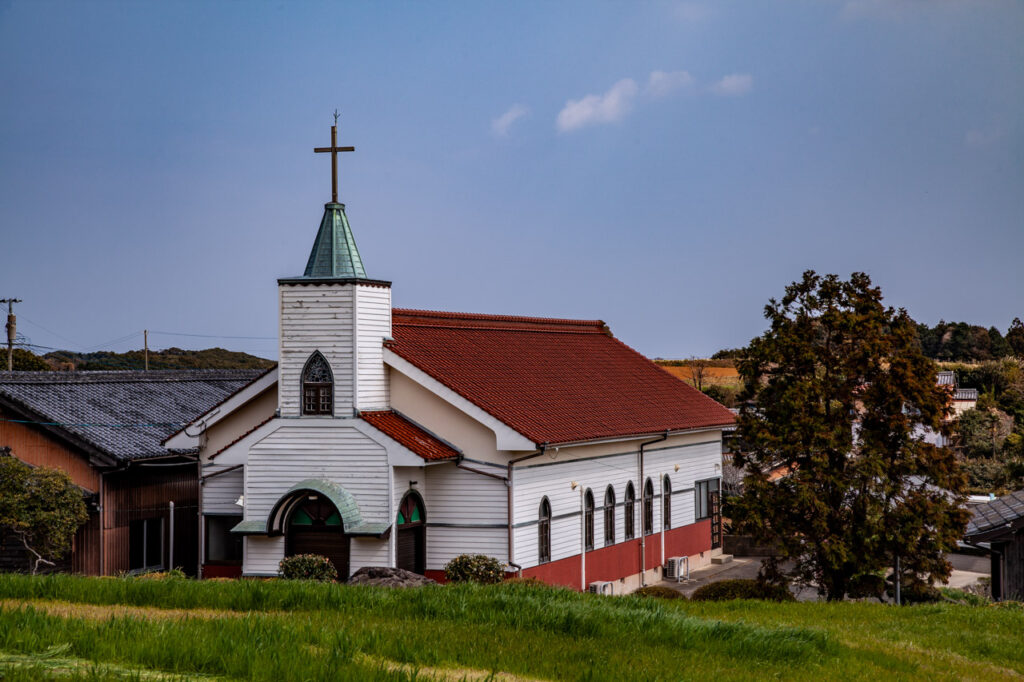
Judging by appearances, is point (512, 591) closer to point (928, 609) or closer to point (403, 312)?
point (928, 609)

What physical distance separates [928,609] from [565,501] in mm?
10264

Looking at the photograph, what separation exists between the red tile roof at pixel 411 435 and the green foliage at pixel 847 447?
6777 mm

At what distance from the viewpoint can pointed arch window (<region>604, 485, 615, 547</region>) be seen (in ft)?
98.4

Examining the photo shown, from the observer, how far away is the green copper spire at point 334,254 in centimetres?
2575

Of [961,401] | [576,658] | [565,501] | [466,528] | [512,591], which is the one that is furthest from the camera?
[961,401]

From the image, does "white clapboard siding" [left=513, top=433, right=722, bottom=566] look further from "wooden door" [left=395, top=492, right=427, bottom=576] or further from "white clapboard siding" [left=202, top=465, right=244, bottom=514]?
"white clapboard siding" [left=202, top=465, right=244, bottom=514]

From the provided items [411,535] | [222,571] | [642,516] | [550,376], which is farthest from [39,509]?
[642,516]

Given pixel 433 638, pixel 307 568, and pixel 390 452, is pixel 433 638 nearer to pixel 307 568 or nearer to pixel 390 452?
pixel 307 568

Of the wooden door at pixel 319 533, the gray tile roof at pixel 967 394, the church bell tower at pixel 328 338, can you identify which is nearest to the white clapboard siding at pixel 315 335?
the church bell tower at pixel 328 338

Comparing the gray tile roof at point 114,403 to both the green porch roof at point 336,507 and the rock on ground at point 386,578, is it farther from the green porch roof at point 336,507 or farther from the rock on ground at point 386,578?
the rock on ground at point 386,578

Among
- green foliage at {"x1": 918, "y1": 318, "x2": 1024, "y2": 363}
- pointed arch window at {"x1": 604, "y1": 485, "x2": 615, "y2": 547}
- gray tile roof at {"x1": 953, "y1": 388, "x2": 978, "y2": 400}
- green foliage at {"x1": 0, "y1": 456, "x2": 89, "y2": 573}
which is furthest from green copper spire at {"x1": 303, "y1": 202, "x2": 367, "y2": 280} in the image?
green foliage at {"x1": 918, "y1": 318, "x2": 1024, "y2": 363}

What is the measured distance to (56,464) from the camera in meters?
28.9

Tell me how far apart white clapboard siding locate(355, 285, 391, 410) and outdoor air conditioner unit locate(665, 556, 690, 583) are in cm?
1151

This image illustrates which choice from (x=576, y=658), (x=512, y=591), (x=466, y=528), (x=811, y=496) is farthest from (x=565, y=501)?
(x=576, y=658)
